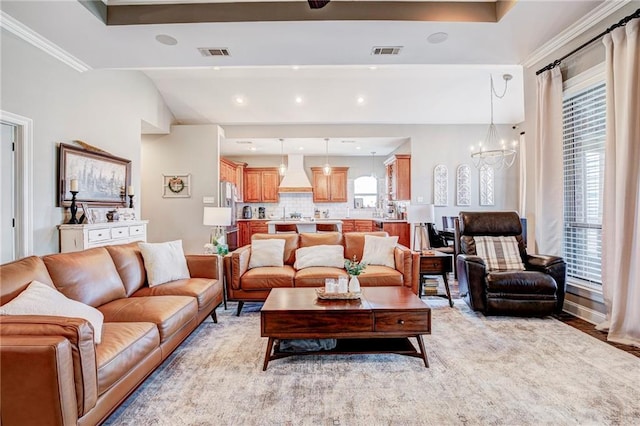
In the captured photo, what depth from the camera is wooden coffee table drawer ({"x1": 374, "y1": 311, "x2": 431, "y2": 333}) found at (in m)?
2.45

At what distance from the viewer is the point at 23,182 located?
3.61 meters

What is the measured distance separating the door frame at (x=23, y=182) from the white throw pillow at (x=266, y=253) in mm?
2452

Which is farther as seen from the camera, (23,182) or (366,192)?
(366,192)

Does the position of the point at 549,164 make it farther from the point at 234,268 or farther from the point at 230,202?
the point at 230,202

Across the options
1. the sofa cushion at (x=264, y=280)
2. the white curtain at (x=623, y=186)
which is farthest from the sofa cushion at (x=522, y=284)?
the sofa cushion at (x=264, y=280)

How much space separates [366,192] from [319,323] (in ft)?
25.4

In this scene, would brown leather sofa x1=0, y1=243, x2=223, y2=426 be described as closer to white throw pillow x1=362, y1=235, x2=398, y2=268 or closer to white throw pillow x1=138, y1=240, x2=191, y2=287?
white throw pillow x1=138, y1=240, x2=191, y2=287

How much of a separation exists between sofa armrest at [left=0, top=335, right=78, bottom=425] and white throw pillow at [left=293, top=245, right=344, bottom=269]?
281cm

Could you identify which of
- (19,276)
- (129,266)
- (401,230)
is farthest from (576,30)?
(19,276)

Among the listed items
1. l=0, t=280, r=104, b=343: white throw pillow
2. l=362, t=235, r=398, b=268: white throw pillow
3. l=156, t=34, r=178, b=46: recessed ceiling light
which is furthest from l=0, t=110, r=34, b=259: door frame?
l=362, t=235, r=398, b=268: white throw pillow

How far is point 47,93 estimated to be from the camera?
3.91 m

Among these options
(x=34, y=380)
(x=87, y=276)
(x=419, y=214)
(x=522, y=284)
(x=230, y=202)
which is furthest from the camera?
(x=230, y=202)

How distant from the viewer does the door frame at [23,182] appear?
3.58 m

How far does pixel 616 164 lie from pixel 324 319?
2.97 metres
